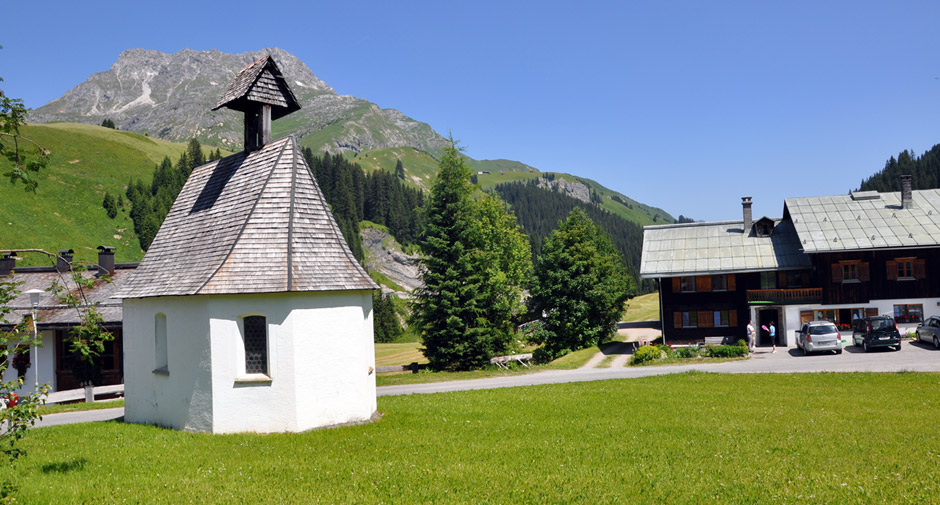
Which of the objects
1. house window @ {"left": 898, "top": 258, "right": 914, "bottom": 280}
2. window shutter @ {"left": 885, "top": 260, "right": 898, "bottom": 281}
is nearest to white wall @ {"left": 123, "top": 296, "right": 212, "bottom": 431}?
window shutter @ {"left": 885, "top": 260, "right": 898, "bottom": 281}

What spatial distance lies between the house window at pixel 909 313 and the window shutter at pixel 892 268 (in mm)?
1940

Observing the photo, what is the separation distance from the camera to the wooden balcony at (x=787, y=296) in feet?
134

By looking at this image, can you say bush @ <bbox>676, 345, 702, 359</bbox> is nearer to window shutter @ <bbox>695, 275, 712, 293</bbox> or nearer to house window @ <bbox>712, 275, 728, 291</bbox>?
window shutter @ <bbox>695, 275, 712, 293</bbox>

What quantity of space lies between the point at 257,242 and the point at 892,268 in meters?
40.4

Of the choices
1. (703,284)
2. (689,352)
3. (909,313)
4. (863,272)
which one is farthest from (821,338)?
(703,284)

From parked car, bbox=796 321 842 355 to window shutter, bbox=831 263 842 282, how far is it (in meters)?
8.30

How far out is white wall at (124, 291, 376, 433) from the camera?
651 inches

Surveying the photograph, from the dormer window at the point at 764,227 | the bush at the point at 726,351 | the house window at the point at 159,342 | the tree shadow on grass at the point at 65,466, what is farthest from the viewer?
the dormer window at the point at 764,227

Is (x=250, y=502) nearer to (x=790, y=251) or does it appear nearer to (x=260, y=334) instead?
(x=260, y=334)

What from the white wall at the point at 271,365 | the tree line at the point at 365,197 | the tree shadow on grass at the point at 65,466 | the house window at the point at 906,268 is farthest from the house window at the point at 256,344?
the tree line at the point at 365,197

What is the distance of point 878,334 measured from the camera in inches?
1286

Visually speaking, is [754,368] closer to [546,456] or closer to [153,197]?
[546,456]

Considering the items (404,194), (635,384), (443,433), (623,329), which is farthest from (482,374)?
(404,194)

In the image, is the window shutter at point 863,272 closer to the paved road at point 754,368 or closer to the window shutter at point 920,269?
the window shutter at point 920,269
